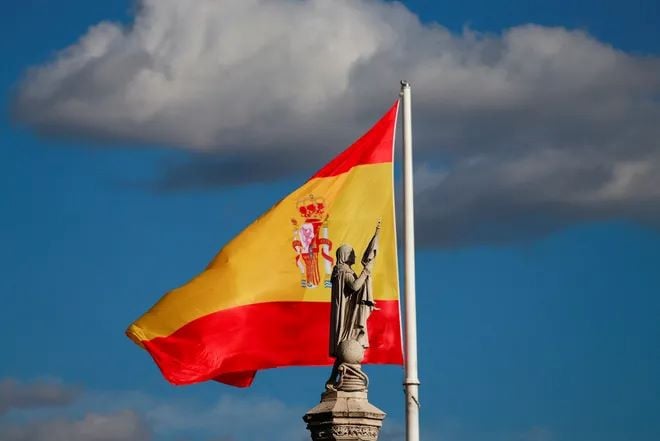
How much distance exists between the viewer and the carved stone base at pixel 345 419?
38125mm

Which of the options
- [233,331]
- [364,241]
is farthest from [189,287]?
[364,241]

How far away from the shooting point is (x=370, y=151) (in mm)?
42625

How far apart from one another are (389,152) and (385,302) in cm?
357

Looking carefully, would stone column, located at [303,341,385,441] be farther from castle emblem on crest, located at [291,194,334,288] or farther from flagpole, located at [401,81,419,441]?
castle emblem on crest, located at [291,194,334,288]

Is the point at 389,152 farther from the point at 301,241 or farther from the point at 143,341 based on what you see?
the point at 143,341

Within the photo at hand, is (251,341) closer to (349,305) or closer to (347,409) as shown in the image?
(349,305)

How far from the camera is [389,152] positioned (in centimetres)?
4262

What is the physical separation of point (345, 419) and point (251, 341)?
4586 mm

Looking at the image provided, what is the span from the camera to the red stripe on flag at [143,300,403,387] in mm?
41312

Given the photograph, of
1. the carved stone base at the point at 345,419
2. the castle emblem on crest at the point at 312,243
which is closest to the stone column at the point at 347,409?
the carved stone base at the point at 345,419

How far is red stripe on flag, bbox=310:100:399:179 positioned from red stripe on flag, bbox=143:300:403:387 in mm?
3120

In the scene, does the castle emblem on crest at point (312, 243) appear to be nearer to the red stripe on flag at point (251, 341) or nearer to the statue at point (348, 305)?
the red stripe on flag at point (251, 341)

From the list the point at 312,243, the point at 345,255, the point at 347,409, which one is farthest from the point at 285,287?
the point at 347,409

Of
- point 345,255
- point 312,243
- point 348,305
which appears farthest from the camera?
point 312,243
